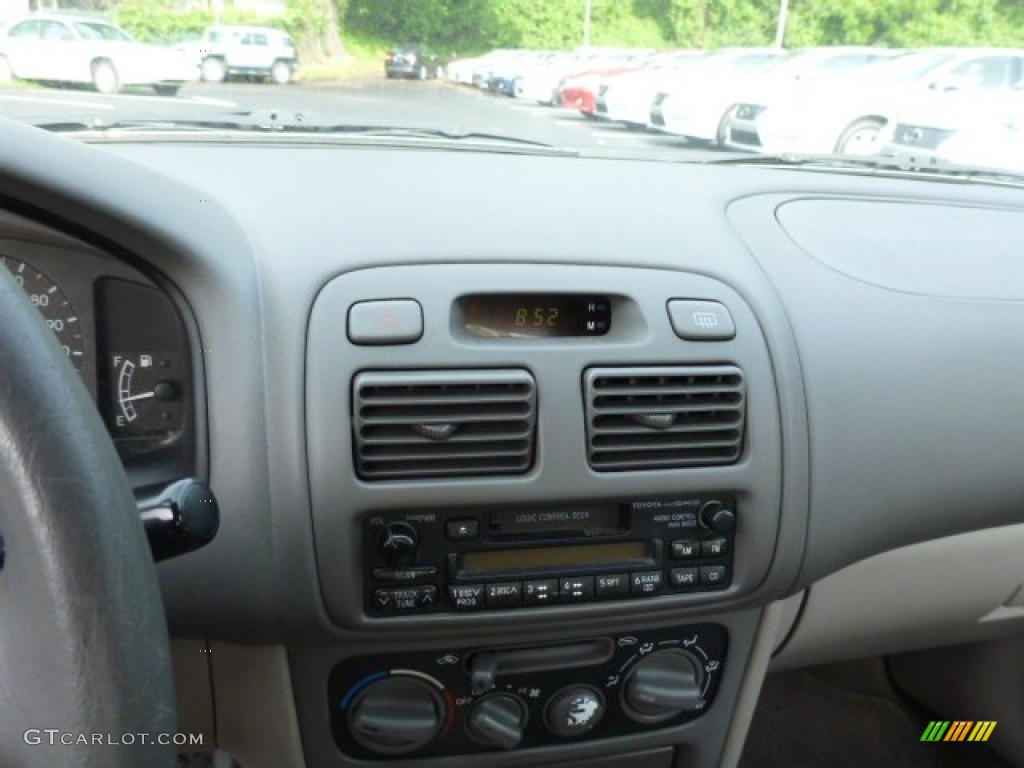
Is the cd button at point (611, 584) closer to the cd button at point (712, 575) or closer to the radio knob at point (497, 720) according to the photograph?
the cd button at point (712, 575)

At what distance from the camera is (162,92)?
249cm

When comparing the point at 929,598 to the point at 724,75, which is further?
the point at 724,75

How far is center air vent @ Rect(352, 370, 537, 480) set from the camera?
1447mm

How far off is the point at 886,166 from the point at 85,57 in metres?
2.00

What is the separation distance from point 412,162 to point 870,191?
3.09ft

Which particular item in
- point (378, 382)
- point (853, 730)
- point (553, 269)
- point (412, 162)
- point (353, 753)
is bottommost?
point (853, 730)

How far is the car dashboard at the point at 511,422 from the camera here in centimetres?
143

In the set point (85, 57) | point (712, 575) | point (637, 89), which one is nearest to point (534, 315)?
point (712, 575)

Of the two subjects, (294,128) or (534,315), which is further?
(294,128)

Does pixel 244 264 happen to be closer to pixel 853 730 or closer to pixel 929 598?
pixel 929 598

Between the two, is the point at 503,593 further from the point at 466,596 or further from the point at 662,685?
the point at 662,685

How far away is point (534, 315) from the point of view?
1.60 m

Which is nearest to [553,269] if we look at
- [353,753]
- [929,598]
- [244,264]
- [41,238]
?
[244,264]

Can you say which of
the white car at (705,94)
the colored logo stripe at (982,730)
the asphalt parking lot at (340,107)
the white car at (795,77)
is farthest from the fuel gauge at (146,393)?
the white car at (795,77)
